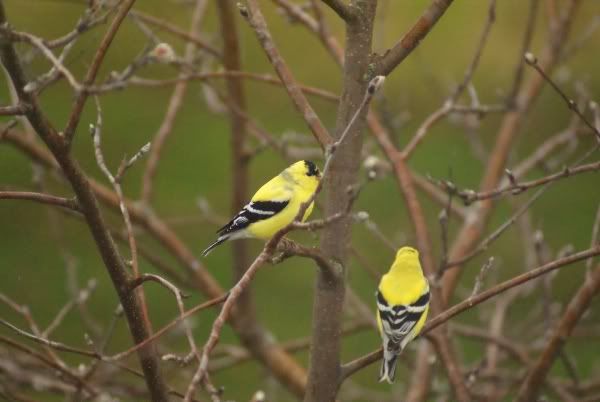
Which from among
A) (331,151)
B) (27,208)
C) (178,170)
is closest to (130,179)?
(178,170)

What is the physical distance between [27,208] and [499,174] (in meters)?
3.81

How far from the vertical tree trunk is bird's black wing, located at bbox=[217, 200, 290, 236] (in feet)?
1.98

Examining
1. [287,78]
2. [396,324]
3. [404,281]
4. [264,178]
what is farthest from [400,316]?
[264,178]

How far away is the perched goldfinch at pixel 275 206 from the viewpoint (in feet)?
7.79

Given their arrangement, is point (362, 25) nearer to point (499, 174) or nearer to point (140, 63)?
point (140, 63)

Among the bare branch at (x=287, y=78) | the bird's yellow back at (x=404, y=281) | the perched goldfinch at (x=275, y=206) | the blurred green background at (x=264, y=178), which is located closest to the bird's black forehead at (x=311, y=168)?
the perched goldfinch at (x=275, y=206)

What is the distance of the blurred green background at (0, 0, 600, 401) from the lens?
5699 mm

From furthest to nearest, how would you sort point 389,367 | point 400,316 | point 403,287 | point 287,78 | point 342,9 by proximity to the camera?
point 403,287 → point 400,316 → point 389,367 → point 287,78 → point 342,9

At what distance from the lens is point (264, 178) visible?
6.25 meters

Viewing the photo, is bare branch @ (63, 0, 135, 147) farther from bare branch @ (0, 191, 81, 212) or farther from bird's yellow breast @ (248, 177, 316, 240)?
bird's yellow breast @ (248, 177, 316, 240)

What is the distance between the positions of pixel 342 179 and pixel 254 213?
678 millimetres

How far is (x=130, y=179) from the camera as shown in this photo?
6312mm

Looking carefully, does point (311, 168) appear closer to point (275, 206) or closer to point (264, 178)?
point (275, 206)

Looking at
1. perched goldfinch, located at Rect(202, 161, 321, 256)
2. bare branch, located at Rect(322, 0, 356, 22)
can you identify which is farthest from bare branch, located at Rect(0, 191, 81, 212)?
perched goldfinch, located at Rect(202, 161, 321, 256)
